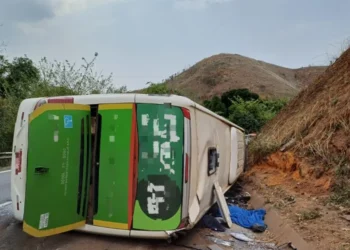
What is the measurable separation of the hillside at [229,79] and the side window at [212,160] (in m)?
41.4

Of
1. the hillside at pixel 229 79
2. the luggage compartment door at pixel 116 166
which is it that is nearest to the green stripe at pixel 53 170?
the luggage compartment door at pixel 116 166

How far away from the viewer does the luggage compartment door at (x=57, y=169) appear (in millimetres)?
3648

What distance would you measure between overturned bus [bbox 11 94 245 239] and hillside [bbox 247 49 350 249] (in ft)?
6.63

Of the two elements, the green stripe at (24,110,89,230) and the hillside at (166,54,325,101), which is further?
the hillside at (166,54,325,101)

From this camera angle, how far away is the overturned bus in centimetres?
377

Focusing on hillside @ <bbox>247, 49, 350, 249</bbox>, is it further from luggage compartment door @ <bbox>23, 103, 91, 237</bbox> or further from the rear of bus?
luggage compartment door @ <bbox>23, 103, 91, 237</bbox>

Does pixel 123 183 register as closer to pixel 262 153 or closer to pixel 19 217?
pixel 19 217

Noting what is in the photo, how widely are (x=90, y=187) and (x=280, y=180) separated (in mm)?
5310

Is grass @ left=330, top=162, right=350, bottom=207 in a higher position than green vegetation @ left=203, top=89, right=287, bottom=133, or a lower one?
lower

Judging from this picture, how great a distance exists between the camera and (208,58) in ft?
223

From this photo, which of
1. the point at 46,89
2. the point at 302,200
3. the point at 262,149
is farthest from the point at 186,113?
the point at 46,89

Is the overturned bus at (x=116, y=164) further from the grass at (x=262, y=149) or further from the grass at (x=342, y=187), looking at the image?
the grass at (x=262, y=149)

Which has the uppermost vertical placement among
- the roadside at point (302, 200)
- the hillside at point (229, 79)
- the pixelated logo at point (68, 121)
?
the hillside at point (229, 79)

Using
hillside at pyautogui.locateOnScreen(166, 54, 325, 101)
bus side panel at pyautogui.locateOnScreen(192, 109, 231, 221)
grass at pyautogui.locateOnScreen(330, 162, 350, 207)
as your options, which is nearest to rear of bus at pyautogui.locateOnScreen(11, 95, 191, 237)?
bus side panel at pyautogui.locateOnScreen(192, 109, 231, 221)
